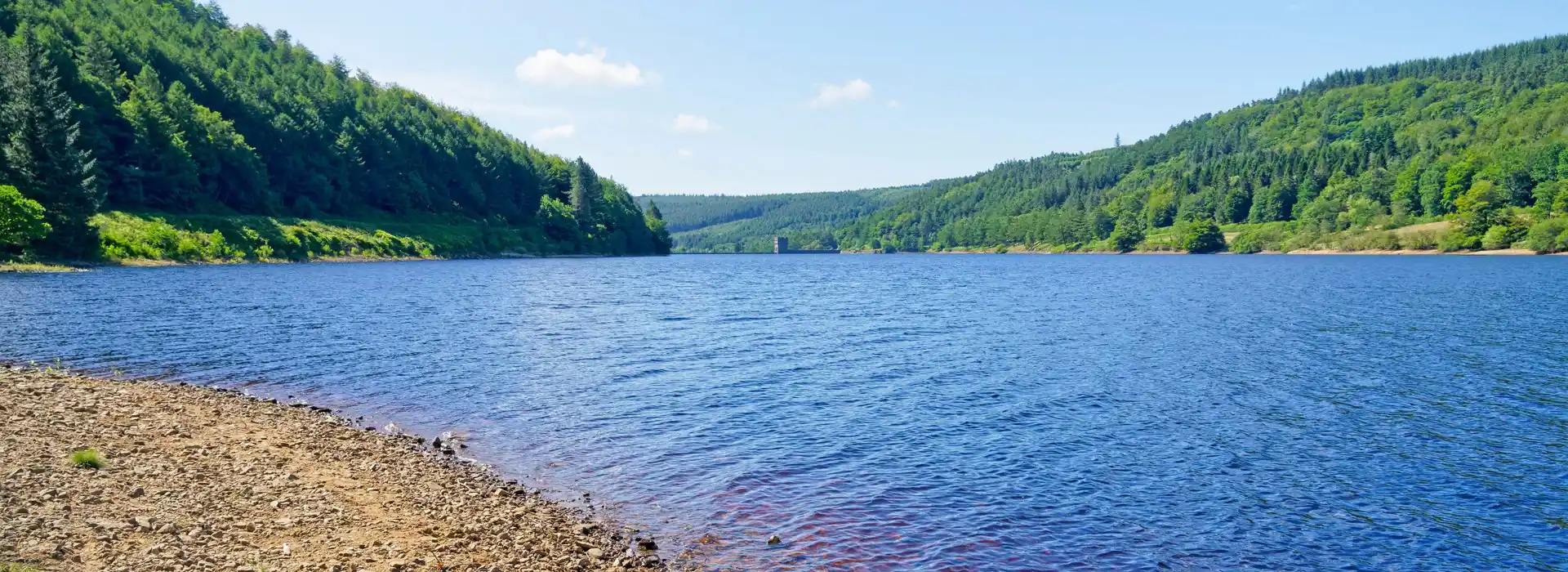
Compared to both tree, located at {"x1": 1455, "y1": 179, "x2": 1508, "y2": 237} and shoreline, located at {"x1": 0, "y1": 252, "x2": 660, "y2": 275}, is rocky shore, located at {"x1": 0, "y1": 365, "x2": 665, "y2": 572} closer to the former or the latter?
shoreline, located at {"x1": 0, "y1": 252, "x2": 660, "y2": 275}

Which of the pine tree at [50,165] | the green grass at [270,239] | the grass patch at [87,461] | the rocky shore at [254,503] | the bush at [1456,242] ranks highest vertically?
the pine tree at [50,165]

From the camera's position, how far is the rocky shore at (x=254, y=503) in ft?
43.1

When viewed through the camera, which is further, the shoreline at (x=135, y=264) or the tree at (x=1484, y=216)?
the tree at (x=1484, y=216)

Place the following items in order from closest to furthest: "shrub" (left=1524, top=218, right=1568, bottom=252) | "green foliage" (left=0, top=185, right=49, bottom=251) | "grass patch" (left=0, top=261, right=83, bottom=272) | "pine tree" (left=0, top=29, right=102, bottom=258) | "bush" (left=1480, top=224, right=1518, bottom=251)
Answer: "green foliage" (left=0, top=185, right=49, bottom=251) → "grass patch" (left=0, top=261, right=83, bottom=272) → "pine tree" (left=0, top=29, right=102, bottom=258) → "shrub" (left=1524, top=218, right=1568, bottom=252) → "bush" (left=1480, top=224, right=1518, bottom=251)

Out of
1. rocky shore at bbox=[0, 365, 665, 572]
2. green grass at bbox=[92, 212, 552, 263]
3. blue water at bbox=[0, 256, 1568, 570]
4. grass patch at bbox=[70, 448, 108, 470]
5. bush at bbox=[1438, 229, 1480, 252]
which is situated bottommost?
blue water at bbox=[0, 256, 1568, 570]

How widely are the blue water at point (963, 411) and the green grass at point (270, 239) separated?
42811 millimetres

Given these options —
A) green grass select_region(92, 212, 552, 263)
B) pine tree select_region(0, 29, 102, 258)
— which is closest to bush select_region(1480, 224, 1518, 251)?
green grass select_region(92, 212, 552, 263)

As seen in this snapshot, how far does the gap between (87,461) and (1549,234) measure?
229571 millimetres

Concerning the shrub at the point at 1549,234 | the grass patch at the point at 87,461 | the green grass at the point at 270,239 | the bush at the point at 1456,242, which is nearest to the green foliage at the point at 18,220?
the green grass at the point at 270,239

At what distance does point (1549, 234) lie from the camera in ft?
574

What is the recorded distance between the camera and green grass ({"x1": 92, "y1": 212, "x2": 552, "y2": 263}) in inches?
4082

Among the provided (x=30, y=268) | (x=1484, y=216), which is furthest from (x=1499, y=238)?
(x=30, y=268)

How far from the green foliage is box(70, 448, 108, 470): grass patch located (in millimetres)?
79824

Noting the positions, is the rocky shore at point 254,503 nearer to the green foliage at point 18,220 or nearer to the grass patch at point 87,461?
the grass patch at point 87,461
